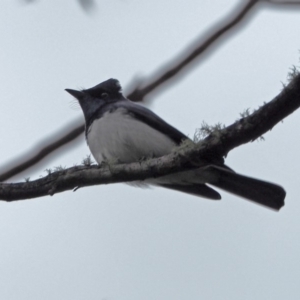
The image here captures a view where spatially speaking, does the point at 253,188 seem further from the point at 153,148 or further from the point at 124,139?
the point at 124,139

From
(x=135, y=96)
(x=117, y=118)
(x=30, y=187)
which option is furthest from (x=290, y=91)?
(x=117, y=118)

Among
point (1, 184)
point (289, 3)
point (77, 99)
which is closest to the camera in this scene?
Result: point (289, 3)

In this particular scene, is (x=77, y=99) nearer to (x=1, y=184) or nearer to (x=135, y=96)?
(x=1, y=184)

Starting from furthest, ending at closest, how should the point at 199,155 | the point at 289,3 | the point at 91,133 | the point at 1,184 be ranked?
the point at 91,133 < the point at 1,184 < the point at 199,155 < the point at 289,3

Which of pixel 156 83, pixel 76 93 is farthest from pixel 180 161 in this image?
pixel 76 93

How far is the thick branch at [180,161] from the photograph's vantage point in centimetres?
333

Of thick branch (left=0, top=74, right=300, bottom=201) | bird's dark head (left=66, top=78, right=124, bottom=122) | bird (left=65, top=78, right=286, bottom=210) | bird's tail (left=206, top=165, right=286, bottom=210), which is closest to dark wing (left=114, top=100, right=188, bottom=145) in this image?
bird (left=65, top=78, right=286, bottom=210)

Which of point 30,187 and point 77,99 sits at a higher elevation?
point 77,99

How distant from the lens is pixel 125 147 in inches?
216

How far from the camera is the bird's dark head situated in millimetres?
6398

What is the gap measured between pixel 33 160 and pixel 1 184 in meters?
1.27

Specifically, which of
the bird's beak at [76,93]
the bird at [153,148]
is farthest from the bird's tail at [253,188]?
the bird's beak at [76,93]

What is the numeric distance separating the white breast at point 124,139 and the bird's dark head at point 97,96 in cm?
44

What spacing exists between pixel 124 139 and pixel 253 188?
110 centimetres
